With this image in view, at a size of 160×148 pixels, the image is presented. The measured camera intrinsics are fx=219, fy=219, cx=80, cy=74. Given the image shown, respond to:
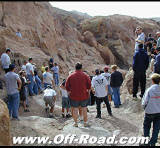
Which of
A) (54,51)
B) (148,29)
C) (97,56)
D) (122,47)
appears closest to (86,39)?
(97,56)

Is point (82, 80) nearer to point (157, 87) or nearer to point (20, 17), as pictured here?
point (157, 87)

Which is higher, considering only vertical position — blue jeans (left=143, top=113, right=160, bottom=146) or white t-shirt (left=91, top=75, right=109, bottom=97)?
white t-shirt (left=91, top=75, right=109, bottom=97)

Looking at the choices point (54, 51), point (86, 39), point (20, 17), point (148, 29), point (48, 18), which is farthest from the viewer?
point (148, 29)

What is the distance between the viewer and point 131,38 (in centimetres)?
3659

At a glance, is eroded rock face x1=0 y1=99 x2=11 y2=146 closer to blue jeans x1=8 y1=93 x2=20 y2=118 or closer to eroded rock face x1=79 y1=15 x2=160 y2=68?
blue jeans x1=8 y1=93 x2=20 y2=118

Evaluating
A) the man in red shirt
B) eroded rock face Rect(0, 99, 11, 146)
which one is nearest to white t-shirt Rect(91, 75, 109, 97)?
the man in red shirt

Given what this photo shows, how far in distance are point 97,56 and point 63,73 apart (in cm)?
1133

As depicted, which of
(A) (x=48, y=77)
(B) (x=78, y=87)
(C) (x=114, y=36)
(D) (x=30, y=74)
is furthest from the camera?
(C) (x=114, y=36)

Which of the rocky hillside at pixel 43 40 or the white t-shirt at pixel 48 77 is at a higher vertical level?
the rocky hillside at pixel 43 40

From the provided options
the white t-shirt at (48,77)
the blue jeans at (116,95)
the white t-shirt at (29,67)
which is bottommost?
the blue jeans at (116,95)

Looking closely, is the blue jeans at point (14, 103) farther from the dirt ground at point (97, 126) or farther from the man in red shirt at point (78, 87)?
the man in red shirt at point (78, 87)

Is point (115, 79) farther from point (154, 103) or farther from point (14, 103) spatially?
point (14, 103)

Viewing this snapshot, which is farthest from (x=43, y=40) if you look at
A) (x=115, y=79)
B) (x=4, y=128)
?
(x=4, y=128)

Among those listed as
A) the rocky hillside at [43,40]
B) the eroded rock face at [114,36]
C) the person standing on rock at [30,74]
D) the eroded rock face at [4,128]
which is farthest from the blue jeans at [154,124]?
the eroded rock face at [114,36]
